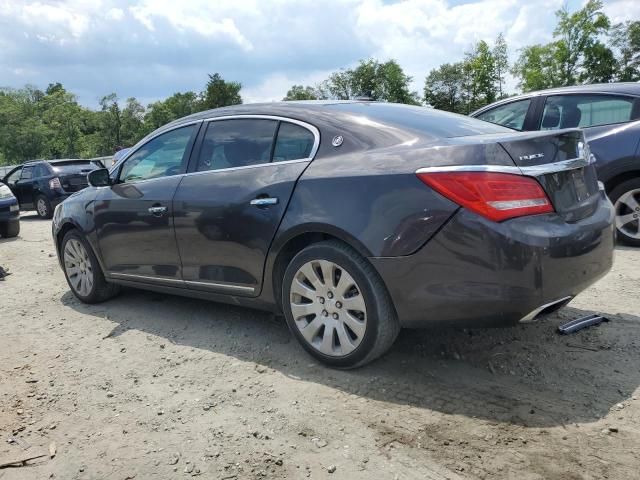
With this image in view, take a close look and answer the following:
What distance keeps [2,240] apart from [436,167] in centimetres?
982

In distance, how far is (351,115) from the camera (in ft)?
11.5

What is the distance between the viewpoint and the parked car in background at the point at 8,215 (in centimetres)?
1020

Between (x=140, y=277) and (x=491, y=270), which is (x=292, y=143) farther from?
(x=140, y=277)

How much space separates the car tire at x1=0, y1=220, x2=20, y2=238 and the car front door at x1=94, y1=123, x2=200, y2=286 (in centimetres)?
658

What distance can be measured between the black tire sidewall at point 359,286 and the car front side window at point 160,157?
146 centimetres

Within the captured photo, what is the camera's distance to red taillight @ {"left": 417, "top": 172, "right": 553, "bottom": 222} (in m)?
2.68

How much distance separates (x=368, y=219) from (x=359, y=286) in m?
0.38

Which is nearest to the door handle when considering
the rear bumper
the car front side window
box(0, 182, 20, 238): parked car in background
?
the car front side window

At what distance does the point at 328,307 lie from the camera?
3.24 m

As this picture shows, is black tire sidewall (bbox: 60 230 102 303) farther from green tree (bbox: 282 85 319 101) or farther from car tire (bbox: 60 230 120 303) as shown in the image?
green tree (bbox: 282 85 319 101)

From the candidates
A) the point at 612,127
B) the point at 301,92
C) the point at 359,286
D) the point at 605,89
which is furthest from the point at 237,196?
the point at 301,92

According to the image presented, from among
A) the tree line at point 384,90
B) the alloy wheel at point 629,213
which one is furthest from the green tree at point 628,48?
the alloy wheel at point 629,213

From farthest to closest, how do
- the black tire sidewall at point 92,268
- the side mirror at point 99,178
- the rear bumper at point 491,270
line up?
the black tire sidewall at point 92,268 < the side mirror at point 99,178 < the rear bumper at point 491,270

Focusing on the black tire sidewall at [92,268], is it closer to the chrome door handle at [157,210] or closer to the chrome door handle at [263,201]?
the chrome door handle at [157,210]
